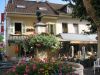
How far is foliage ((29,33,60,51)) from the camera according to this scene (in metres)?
13.5

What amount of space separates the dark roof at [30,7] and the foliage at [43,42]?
25608 millimetres

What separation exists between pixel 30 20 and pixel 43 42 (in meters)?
26.7

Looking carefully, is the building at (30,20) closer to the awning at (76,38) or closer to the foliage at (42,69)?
the awning at (76,38)

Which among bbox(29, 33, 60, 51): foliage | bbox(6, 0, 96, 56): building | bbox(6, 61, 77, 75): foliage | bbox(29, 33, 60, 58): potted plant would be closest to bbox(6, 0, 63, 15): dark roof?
bbox(6, 0, 96, 56): building

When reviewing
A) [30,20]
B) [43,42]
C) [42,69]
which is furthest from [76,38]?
[42,69]

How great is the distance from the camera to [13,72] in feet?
30.5

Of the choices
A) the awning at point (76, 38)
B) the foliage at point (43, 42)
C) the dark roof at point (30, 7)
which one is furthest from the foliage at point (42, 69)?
the dark roof at point (30, 7)

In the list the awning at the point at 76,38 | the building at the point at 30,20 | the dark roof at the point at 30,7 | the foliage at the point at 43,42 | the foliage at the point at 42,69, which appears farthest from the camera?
the dark roof at the point at 30,7

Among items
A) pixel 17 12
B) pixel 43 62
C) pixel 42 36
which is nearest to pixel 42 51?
pixel 42 36

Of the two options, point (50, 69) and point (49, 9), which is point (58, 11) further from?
point (50, 69)

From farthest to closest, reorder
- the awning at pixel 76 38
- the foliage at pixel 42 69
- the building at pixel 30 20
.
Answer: the building at pixel 30 20
the awning at pixel 76 38
the foliage at pixel 42 69

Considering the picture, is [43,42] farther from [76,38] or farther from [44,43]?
[76,38]

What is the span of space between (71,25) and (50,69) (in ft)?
113

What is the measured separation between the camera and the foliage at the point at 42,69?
8.98 m
